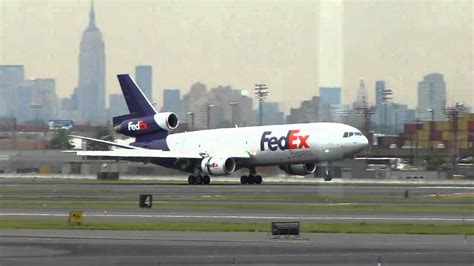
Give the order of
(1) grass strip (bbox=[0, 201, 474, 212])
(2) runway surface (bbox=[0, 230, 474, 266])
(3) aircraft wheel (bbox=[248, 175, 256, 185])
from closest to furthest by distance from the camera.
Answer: (2) runway surface (bbox=[0, 230, 474, 266])
(1) grass strip (bbox=[0, 201, 474, 212])
(3) aircraft wheel (bbox=[248, 175, 256, 185])

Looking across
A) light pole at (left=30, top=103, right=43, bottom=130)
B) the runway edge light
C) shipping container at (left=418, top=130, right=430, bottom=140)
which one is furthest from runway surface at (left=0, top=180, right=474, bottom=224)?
shipping container at (left=418, top=130, right=430, bottom=140)

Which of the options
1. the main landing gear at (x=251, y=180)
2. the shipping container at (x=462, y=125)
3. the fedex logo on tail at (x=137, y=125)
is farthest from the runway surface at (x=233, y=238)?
the shipping container at (x=462, y=125)

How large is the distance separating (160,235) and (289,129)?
46268mm

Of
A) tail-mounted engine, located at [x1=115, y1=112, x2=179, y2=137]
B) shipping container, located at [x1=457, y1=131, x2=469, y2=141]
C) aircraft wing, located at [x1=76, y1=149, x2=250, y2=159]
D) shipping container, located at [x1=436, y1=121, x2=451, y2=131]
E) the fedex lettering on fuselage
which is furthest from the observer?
shipping container, located at [x1=436, y1=121, x2=451, y2=131]

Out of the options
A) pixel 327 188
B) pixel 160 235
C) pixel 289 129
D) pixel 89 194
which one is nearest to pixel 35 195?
pixel 89 194

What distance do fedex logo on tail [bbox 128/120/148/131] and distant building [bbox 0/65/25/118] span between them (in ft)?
36.4

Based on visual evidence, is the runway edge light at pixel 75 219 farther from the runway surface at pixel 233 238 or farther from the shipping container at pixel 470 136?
the shipping container at pixel 470 136

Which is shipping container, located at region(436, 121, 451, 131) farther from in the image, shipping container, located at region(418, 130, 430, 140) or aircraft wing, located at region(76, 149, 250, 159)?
aircraft wing, located at region(76, 149, 250, 159)

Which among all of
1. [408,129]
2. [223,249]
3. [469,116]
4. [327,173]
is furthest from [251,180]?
[469,116]

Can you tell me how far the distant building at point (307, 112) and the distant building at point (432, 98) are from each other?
1937 cm

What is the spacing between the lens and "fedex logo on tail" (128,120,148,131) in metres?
87.1

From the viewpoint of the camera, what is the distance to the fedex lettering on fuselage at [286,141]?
76.3 metres

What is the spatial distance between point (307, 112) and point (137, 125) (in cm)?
2280

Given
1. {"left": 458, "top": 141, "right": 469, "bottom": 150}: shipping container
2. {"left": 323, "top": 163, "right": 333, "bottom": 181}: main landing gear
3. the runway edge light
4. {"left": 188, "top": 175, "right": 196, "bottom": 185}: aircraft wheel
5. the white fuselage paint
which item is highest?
{"left": 458, "top": 141, "right": 469, "bottom": 150}: shipping container
